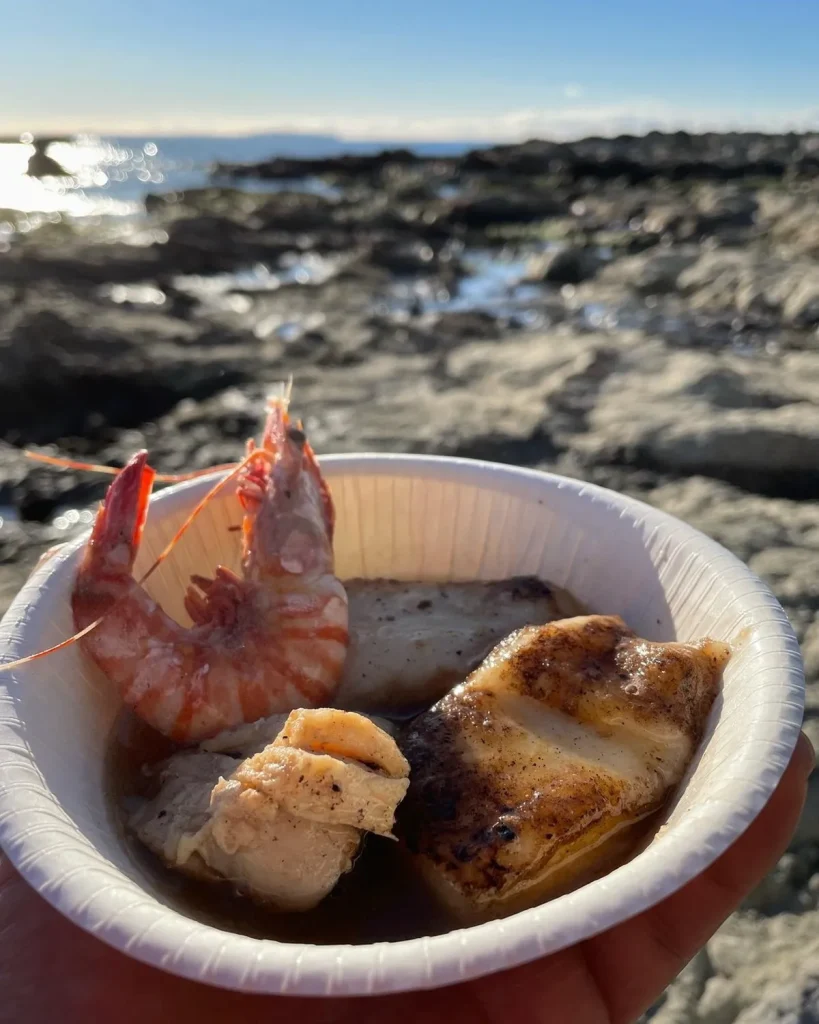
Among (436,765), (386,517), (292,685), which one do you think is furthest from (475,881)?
(386,517)

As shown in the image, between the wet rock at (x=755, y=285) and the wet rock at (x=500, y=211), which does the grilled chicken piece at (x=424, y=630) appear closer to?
the wet rock at (x=755, y=285)

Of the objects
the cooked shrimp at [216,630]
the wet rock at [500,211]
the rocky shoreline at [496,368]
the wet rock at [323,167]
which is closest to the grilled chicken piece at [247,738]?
the cooked shrimp at [216,630]

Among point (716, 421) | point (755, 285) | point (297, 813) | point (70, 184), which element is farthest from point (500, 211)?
point (70, 184)

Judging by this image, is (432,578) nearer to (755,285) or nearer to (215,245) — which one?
(755,285)

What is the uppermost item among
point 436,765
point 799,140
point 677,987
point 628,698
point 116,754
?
point 799,140

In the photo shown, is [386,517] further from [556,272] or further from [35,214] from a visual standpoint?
[35,214]

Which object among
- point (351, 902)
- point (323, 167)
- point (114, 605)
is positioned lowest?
point (351, 902)
